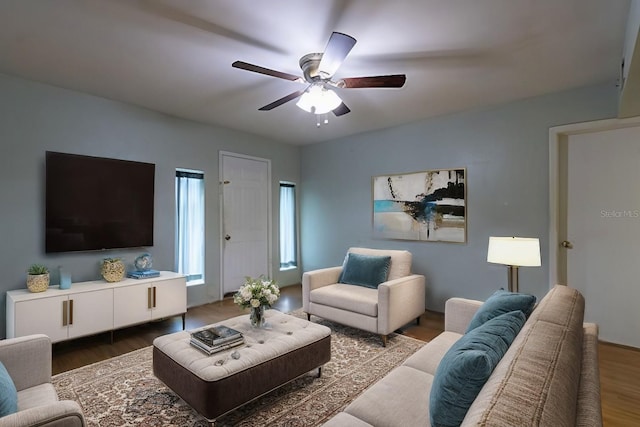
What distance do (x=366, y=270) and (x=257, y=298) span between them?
1573 mm

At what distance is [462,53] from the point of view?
2.52 metres

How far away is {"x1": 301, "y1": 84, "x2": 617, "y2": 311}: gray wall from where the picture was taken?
3367 millimetres

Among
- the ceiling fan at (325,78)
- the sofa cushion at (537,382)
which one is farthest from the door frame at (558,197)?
the sofa cushion at (537,382)

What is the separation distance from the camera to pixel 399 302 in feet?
10.4

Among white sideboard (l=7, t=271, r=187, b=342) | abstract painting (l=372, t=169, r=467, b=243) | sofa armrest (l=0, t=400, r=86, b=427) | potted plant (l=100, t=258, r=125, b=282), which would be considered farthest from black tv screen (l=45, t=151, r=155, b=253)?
abstract painting (l=372, t=169, r=467, b=243)

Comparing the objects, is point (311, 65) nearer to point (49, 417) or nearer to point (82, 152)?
point (49, 417)

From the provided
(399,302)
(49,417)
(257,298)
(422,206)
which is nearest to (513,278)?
(399,302)

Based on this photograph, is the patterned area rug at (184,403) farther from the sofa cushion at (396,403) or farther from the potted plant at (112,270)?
the potted plant at (112,270)

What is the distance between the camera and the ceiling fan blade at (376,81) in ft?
7.29

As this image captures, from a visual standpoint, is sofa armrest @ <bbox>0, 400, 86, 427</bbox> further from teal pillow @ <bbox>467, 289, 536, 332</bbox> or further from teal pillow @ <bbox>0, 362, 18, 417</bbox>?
teal pillow @ <bbox>467, 289, 536, 332</bbox>

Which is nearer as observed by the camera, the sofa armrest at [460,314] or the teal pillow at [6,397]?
the teal pillow at [6,397]

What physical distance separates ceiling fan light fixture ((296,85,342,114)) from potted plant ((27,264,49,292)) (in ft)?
9.19

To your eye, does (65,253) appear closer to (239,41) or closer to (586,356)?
(239,41)

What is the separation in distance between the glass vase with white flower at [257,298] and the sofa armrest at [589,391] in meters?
1.85
